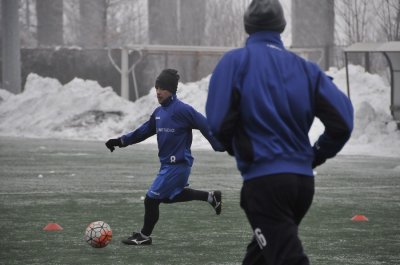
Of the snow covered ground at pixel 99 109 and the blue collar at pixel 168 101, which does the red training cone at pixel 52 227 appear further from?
the snow covered ground at pixel 99 109

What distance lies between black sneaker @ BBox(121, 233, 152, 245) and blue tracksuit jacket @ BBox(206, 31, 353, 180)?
4.31m

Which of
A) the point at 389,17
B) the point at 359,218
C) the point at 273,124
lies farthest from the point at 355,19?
the point at 273,124

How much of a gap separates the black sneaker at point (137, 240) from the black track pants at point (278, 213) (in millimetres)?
4373

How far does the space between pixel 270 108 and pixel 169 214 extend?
694 centimetres

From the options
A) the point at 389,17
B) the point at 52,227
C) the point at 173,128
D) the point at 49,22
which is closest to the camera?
the point at 173,128

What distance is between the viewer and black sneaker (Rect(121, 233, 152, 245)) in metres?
9.95

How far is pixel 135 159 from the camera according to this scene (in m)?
21.9

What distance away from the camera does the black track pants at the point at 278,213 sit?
555cm

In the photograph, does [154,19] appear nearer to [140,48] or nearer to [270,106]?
[140,48]

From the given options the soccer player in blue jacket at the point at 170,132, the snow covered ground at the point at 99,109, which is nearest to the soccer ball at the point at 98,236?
the soccer player in blue jacket at the point at 170,132

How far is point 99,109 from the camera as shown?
3409 cm

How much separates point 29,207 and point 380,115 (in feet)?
52.3

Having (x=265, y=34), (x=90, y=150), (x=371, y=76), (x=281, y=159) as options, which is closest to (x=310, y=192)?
(x=281, y=159)

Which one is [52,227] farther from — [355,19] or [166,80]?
[355,19]
